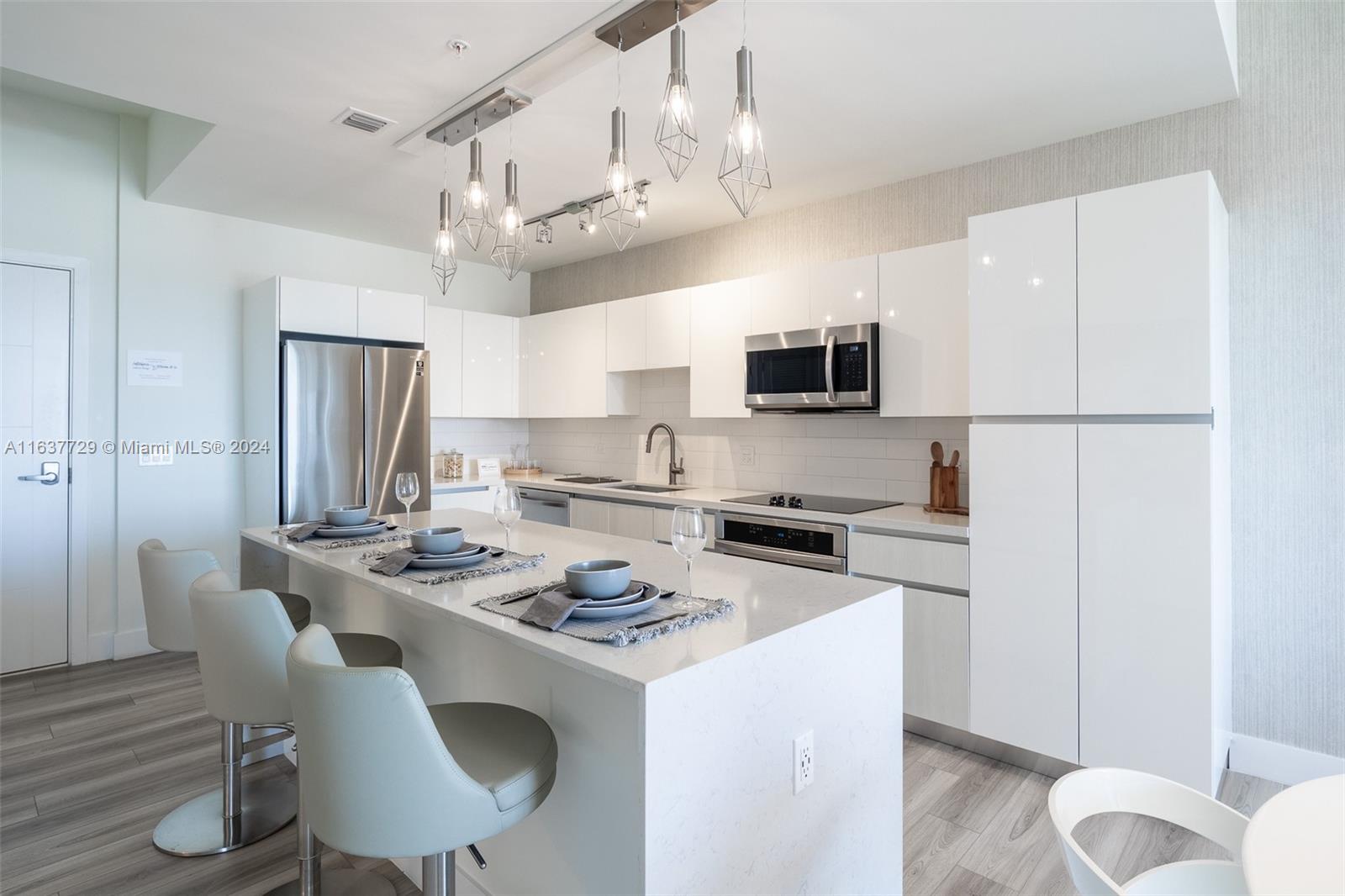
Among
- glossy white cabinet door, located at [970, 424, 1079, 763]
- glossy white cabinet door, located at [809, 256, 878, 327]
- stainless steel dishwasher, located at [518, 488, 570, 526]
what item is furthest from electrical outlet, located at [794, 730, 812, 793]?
stainless steel dishwasher, located at [518, 488, 570, 526]

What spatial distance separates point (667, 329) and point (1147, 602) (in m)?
2.90

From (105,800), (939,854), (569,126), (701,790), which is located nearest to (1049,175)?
(569,126)

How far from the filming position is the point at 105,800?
265 centimetres

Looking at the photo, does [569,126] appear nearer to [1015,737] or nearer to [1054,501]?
[1054,501]

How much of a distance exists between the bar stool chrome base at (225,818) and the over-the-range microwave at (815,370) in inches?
108

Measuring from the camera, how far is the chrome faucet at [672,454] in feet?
16.1

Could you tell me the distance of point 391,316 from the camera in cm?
467

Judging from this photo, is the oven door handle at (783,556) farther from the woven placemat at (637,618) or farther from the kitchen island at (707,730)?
the woven placemat at (637,618)

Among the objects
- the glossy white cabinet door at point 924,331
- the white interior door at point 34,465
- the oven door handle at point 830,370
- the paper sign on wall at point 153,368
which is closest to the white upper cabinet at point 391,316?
the paper sign on wall at point 153,368

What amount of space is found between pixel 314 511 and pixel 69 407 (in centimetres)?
141

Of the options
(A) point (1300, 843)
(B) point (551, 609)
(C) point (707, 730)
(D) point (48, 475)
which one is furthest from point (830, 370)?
(D) point (48, 475)

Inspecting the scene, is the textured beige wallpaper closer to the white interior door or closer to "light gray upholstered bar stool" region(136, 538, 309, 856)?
"light gray upholstered bar stool" region(136, 538, 309, 856)

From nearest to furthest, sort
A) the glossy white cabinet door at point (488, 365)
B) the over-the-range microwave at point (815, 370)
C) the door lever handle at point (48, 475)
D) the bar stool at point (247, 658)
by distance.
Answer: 1. the bar stool at point (247, 658)
2. the over-the-range microwave at point (815, 370)
3. the door lever handle at point (48, 475)
4. the glossy white cabinet door at point (488, 365)

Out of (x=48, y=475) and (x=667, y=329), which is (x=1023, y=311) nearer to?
(x=667, y=329)
